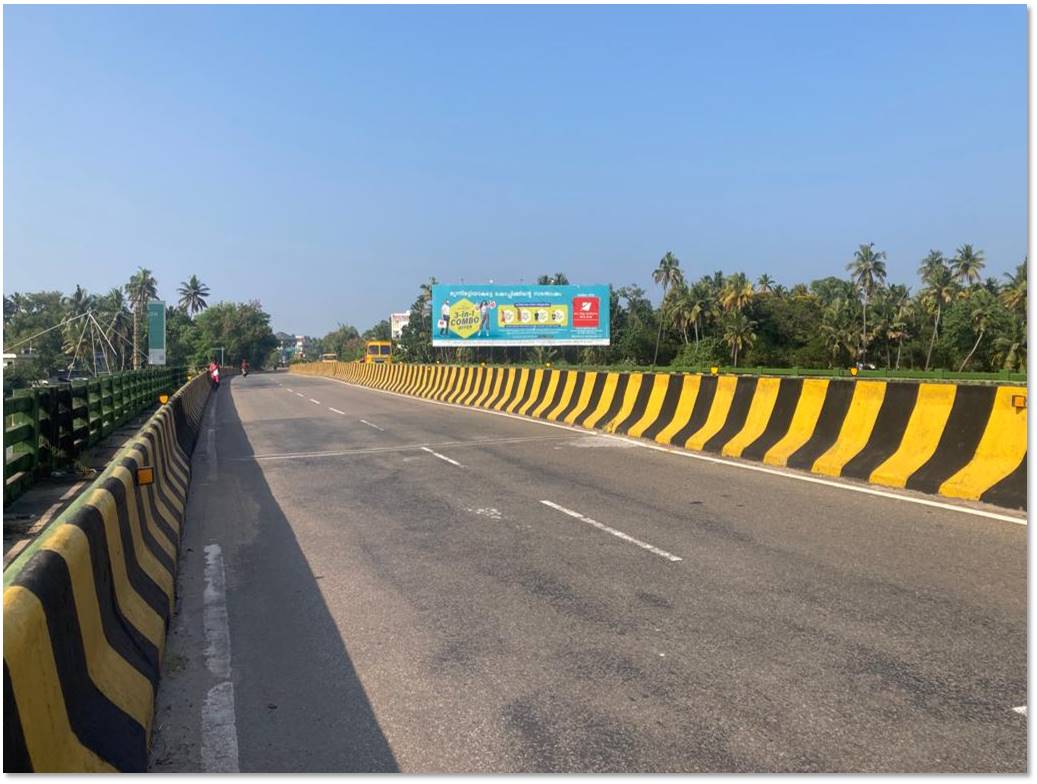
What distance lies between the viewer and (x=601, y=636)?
455 centimetres

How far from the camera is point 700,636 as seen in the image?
4500mm

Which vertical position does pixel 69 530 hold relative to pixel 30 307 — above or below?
below

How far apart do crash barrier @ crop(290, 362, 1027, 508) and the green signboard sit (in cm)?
2080

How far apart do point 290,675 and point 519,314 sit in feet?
180

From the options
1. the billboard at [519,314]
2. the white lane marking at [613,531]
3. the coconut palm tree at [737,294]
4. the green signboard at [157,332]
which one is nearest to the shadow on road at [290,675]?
the white lane marking at [613,531]

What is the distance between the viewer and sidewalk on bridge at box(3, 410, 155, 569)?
22.6 ft

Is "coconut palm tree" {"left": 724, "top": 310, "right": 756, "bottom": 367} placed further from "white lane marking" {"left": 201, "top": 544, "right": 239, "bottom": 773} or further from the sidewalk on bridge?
"white lane marking" {"left": 201, "top": 544, "right": 239, "bottom": 773}

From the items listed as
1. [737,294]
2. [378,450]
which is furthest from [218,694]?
[737,294]

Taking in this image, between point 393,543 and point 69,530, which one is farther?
point 393,543

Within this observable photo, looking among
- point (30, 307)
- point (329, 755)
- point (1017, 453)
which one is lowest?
point (329, 755)

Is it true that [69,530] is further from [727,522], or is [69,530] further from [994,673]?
[727,522]

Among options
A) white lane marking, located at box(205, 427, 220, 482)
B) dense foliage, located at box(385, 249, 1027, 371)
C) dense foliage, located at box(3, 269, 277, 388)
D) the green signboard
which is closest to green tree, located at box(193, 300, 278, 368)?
dense foliage, located at box(3, 269, 277, 388)

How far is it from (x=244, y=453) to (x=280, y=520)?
6.07m

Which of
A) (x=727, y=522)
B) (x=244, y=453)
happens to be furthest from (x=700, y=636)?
(x=244, y=453)
